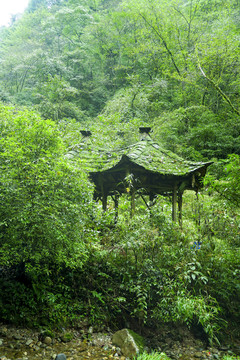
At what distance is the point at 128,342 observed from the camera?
164 inches

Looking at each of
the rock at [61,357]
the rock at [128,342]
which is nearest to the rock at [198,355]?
the rock at [128,342]

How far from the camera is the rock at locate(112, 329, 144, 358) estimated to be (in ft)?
13.3

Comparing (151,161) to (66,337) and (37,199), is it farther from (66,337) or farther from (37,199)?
(66,337)

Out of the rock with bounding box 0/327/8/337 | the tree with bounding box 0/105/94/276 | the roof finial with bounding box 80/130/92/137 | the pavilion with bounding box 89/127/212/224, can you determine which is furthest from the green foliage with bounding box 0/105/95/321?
the roof finial with bounding box 80/130/92/137

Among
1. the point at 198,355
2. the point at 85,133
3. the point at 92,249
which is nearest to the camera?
the point at 198,355

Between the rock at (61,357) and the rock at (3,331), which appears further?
the rock at (3,331)

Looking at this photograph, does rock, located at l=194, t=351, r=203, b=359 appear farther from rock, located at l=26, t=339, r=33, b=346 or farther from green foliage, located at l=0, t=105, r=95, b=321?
rock, located at l=26, t=339, r=33, b=346

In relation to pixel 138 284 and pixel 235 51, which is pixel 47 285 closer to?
pixel 138 284

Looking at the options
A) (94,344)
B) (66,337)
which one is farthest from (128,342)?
(66,337)

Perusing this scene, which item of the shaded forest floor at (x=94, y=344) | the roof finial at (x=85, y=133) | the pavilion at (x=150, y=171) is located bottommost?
the shaded forest floor at (x=94, y=344)

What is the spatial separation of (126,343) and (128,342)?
0.04 meters

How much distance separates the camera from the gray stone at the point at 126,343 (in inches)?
159

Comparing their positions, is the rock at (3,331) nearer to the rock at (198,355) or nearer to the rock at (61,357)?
the rock at (61,357)

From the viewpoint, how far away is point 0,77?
23250 mm
